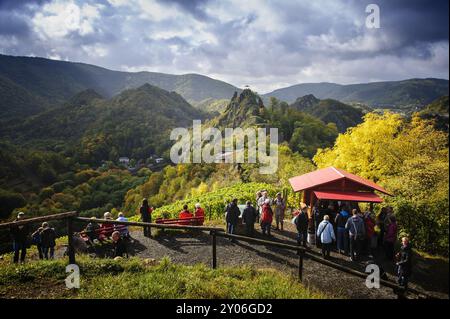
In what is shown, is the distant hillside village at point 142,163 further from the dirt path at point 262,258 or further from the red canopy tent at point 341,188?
the red canopy tent at point 341,188

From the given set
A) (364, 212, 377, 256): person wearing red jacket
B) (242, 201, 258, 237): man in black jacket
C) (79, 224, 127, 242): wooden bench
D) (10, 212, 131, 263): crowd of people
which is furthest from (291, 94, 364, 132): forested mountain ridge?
(10, 212, 131, 263): crowd of people

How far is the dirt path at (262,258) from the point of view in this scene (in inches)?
330

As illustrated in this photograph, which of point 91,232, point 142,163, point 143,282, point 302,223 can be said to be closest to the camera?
point 143,282

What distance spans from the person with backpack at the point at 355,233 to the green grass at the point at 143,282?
11.9ft

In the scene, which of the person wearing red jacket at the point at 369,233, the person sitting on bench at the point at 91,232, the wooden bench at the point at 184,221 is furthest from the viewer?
the wooden bench at the point at 184,221

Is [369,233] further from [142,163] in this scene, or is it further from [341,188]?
[142,163]

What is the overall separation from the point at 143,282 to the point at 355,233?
7316mm

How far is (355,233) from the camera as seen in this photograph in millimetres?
10195

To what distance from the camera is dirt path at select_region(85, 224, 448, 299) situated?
8383 mm

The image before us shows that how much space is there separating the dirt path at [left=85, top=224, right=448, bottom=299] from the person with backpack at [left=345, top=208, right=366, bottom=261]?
383 millimetres

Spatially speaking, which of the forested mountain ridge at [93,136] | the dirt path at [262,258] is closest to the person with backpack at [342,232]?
the dirt path at [262,258]

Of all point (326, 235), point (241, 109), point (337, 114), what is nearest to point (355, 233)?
point (326, 235)

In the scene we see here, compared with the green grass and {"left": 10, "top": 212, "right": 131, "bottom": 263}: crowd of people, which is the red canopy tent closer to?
the green grass

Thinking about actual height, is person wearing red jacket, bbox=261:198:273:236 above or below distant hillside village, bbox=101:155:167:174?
above
